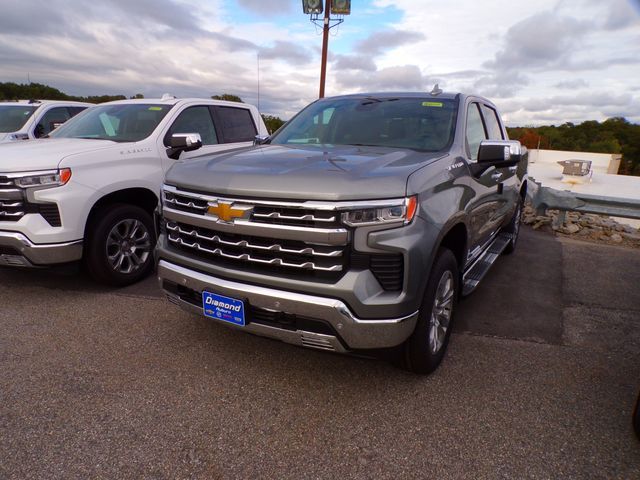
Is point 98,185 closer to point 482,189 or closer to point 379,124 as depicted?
point 379,124

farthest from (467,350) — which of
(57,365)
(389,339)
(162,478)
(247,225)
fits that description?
(57,365)

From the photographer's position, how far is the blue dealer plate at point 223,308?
2.58 m

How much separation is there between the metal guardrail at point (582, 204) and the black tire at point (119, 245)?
249 inches

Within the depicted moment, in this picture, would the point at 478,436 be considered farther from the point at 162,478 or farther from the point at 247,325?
the point at 162,478

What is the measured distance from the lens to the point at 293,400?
8.99 ft

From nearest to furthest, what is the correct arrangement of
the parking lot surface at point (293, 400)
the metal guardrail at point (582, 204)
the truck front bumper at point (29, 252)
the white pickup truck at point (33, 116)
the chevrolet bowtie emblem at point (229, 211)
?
the parking lot surface at point (293, 400), the chevrolet bowtie emblem at point (229, 211), the truck front bumper at point (29, 252), the metal guardrail at point (582, 204), the white pickup truck at point (33, 116)

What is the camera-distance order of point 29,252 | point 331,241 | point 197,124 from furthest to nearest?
point 197,124 < point 29,252 < point 331,241

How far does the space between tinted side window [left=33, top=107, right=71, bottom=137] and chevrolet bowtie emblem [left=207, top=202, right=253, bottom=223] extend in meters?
7.11

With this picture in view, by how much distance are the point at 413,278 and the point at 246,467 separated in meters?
1.28

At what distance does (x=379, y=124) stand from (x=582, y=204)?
511 cm

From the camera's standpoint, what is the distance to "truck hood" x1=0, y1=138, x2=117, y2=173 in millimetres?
3891

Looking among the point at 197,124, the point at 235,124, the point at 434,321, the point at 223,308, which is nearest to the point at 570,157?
the point at 235,124

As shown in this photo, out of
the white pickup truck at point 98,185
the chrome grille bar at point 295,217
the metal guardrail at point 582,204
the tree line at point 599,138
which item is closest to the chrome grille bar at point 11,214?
the white pickup truck at point 98,185

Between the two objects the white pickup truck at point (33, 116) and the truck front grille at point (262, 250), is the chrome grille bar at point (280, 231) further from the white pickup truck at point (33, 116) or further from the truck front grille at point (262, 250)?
the white pickup truck at point (33, 116)
